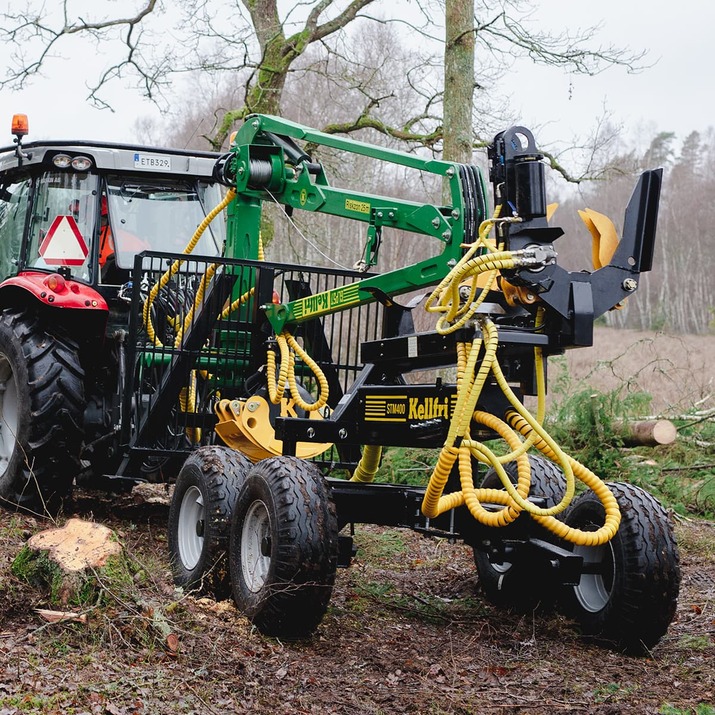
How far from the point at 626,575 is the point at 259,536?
1.73 m

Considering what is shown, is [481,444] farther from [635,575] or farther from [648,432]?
[648,432]

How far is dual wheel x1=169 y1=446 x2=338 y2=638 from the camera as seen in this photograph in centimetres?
455

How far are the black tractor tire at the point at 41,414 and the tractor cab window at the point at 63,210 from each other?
1.70 feet

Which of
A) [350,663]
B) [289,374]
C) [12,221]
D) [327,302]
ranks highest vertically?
[12,221]

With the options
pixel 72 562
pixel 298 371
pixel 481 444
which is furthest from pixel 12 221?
pixel 481 444

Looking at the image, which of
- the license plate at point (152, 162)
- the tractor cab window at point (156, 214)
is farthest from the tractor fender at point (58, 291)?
the license plate at point (152, 162)

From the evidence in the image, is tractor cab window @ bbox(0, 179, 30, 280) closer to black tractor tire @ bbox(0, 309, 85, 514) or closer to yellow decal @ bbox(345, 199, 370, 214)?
black tractor tire @ bbox(0, 309, 85, 514)

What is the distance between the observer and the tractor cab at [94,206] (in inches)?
284

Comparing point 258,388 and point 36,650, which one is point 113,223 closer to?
point 258,388

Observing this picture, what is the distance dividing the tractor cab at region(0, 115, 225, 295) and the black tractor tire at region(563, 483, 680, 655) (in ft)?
13.1

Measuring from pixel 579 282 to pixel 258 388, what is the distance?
100 inches

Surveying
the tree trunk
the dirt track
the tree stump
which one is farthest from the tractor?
the tree trunk

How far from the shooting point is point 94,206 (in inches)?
288

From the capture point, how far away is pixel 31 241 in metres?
7.38
